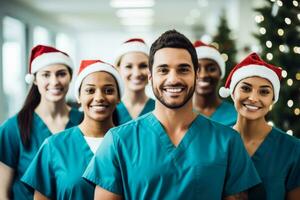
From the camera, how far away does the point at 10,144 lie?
103 inches

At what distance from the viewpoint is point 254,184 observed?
6.19 feet

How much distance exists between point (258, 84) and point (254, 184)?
0.49 m

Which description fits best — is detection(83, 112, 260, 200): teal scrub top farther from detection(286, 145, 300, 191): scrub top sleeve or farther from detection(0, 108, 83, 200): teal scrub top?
detection(0, 108, 83, 200): teal scrub top

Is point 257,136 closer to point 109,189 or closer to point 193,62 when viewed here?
point 193,62

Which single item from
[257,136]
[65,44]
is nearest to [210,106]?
[257,136]

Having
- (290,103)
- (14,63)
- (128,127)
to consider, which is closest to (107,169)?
(128,127)

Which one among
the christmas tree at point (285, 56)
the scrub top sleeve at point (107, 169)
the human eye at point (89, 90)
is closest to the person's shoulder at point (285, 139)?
the scrub top sleeve at point (107, 169)

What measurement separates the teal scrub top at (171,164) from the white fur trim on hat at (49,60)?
3.13 ft

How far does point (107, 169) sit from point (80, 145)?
38 cm

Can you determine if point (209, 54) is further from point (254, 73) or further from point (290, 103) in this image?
point (290, 103)

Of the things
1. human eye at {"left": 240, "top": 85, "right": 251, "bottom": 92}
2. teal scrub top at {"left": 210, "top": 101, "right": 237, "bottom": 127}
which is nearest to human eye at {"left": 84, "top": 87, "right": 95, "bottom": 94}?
human eye at {"left": 240, "top": 85, "right": 251, "bottom": 92}

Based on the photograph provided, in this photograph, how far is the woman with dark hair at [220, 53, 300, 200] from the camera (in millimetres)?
2061

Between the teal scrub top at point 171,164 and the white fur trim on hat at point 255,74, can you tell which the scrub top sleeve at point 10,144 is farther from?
the white fur trim on hat at point 255,74

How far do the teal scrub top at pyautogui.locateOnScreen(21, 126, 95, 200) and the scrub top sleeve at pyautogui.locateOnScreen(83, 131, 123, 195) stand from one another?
0.57 feet
